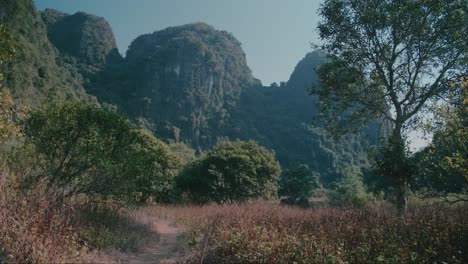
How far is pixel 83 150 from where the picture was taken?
823 centimetres

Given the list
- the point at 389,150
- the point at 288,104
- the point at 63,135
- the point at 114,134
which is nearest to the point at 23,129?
the point at 63,135

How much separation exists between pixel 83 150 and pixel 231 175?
1857 centimetres

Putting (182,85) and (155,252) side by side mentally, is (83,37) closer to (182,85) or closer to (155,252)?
(182,85)

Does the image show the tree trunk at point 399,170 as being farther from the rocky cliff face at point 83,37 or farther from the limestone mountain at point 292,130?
the rocky cliff face at point 83,37

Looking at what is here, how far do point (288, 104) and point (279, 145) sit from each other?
3004cm

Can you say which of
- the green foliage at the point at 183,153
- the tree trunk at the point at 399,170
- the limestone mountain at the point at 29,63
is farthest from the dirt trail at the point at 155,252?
the limestone mountain at the point at 29,63

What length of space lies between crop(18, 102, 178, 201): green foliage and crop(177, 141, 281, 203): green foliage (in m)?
16.1

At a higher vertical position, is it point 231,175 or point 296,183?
point 231,175

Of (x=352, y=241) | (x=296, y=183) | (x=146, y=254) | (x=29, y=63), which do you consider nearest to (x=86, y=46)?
(x=29, y=63)

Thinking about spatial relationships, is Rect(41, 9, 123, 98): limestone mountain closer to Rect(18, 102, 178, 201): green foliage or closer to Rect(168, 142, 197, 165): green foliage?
Rect(168, 142, 197, 165): green foliage

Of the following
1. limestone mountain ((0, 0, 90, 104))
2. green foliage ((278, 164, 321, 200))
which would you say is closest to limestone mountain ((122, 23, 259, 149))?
limestone mountain ((0, 0, 90, 104))

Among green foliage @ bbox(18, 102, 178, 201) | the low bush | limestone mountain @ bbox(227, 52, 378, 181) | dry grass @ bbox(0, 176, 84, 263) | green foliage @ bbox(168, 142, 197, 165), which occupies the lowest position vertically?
the low bush

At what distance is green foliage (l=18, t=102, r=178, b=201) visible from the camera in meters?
7.90

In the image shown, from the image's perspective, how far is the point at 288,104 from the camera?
501 ft
